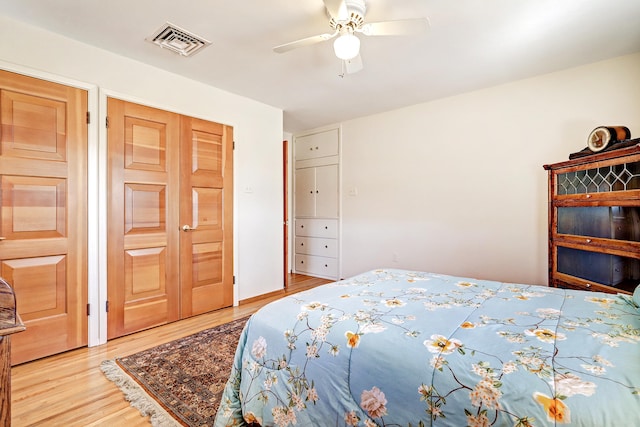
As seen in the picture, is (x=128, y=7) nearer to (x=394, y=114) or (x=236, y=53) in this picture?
(x=236, y=53)

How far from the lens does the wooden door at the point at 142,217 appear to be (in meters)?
2.53

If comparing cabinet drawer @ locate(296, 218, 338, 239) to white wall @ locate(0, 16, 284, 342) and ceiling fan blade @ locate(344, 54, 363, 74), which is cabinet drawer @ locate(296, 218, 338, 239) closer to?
white wall @ locate(0, 16, 284, 342)

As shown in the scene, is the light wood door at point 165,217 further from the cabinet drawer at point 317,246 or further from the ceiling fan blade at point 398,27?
the ceiling fan blade at point 398,27

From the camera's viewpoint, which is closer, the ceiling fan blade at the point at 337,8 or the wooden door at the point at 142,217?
the ceiling fan blade at the point at 337,8

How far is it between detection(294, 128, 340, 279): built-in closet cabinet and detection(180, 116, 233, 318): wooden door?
5.64 ft

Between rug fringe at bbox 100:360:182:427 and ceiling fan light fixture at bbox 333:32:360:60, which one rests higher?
ceiling fan light fixture at bbox 333:32:360:60

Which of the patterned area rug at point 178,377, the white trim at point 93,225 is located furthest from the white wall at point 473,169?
the white trim at point 93,225

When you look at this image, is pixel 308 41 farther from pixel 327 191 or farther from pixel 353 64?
pixel 327 191

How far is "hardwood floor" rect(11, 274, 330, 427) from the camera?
1.57 metres

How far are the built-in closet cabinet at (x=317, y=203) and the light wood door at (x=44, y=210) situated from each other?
9.92 feet

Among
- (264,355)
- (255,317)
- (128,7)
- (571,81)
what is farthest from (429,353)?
(571,81)

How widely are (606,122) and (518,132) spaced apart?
2.13ft

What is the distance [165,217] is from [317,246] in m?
2.49

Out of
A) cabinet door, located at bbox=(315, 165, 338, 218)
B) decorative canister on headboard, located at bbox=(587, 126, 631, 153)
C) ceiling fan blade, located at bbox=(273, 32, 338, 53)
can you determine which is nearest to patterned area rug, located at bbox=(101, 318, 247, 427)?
ceiling fan blade, located at bbox=(273, 32, 338, 53)
